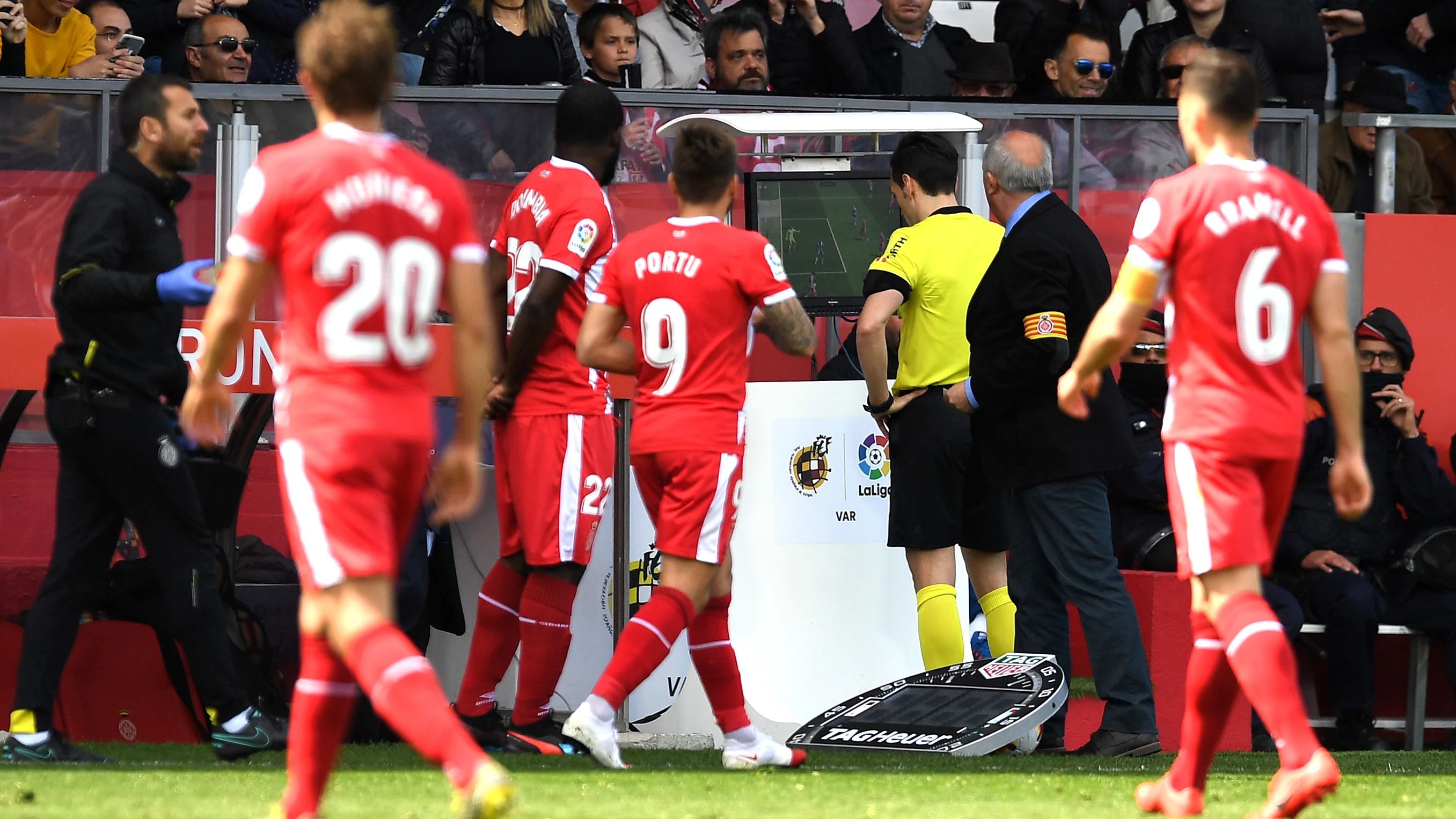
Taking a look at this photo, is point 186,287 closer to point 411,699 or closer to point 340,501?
point 340,501

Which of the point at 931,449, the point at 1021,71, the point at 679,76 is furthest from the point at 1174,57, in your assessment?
the point at 931,449

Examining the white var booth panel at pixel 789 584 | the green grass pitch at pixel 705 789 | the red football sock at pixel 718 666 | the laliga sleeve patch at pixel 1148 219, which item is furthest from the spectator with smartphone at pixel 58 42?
the laliga sleeve patch at pixel 1148 219

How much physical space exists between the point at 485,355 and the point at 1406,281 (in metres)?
6.60

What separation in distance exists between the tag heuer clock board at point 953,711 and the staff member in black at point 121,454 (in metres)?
2.03

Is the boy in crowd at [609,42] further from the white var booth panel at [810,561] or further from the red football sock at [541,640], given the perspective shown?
the red football sock at [541,640]

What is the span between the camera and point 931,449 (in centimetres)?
702

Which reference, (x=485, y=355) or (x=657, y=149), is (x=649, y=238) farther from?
(x=657, y=149)

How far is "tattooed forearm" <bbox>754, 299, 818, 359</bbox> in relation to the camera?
5738mm

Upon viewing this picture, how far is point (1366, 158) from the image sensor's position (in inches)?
395

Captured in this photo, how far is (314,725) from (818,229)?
4.84 meters

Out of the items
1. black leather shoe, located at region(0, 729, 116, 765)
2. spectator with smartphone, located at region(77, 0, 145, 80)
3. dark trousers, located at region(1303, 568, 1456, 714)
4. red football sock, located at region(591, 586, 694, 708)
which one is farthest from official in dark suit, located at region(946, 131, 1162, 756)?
spectator with smartphone, located at region(77, 0, 145, 80)

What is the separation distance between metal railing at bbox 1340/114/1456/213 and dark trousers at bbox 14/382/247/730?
6305 mm

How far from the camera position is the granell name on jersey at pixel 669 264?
5.72m

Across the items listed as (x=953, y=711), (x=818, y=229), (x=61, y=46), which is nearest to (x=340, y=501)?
(x=953, y=711)
